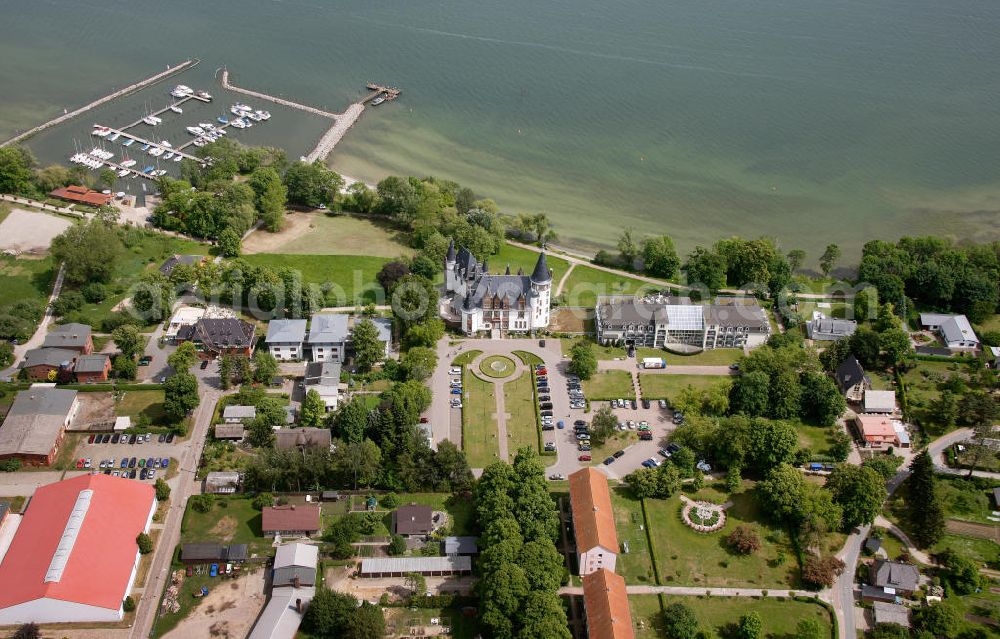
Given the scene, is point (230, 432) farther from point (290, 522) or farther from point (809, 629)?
point (809, 629)

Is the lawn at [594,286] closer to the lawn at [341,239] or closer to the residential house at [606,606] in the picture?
the lawn at [341,239]

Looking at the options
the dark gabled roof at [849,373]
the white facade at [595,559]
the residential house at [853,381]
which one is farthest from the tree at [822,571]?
the dark gabled roof at [849,373]

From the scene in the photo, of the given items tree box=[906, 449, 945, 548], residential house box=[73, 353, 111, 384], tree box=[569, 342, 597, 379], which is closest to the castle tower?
tree box=[569, 342, 597, 379]

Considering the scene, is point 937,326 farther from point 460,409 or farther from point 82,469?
point 82,469

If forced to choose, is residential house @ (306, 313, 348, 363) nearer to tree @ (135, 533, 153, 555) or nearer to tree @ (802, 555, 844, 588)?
tree @ (135, 533, 153, 555)

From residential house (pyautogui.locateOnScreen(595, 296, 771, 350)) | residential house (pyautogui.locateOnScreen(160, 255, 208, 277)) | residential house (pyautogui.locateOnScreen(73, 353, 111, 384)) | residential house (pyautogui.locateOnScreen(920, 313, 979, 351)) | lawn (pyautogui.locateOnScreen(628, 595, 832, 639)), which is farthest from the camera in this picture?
residential house (pyautogui.locateOnScreen(160, 255, 208, 277))

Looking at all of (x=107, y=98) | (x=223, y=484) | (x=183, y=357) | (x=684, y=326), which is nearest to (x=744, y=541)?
(x=684, y=326)
